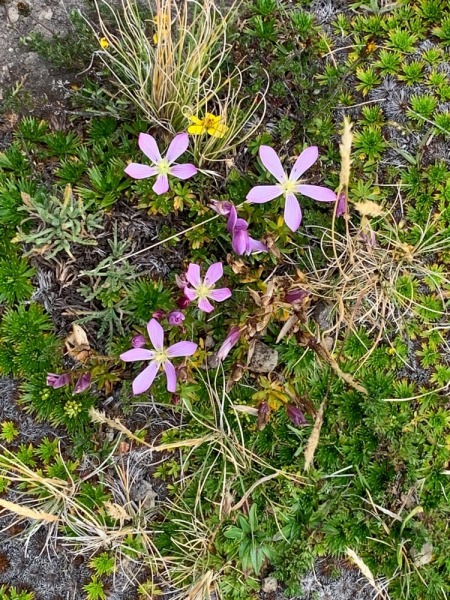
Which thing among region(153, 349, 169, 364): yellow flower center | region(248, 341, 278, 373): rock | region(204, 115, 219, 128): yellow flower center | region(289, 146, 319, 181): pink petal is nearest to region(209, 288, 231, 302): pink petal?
region(153, 349, 169, 364): yellow flower center

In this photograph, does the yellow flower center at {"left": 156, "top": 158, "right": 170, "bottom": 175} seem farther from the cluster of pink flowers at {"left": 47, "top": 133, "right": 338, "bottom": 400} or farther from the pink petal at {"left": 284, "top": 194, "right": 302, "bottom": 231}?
the pink petal at {"left": 284, "top": 194, "right": 302, "bottom": 231}

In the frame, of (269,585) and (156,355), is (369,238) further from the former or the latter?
(269,585)

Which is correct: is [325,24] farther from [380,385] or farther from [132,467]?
[132,467]

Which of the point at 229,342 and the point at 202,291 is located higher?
the point at 202,291

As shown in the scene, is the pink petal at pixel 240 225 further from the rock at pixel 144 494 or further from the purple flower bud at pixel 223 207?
the rock at pixel 144 494

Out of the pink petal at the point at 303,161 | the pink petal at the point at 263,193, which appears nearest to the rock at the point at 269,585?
the pink petal at the point at 263,193

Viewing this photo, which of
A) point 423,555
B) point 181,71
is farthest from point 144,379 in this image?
point 423,555
